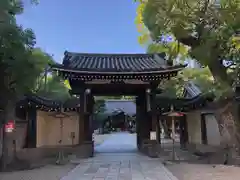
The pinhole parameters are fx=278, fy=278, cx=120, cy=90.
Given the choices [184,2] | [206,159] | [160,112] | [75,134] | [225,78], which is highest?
[184,2]

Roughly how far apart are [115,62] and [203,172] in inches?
310

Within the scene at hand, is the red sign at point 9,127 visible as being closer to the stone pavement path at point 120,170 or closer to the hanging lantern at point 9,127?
the hanging lantern at point 9,127

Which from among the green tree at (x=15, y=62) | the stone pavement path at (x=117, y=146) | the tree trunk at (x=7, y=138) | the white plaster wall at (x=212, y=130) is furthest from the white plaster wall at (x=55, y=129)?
the white plaster wall at (x=212, y=130)

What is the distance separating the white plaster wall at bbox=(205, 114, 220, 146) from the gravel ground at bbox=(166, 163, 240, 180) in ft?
11.5

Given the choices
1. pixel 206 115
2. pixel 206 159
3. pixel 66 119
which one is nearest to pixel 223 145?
pixel 206 159

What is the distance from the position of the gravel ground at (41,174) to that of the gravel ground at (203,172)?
3525 millimetres

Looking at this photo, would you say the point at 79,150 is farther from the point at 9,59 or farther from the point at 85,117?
the point at 9,59

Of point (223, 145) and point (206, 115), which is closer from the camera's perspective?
point (223, 145)

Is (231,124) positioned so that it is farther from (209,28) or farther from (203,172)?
(209,28)

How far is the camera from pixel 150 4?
9.70 m

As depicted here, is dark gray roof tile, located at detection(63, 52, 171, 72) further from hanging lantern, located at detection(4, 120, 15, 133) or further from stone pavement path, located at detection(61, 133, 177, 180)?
stone pavement path, located at detection(61, 133, 177, 180)

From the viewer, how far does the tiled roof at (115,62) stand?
1227cm

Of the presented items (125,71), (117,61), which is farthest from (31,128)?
(117,61)

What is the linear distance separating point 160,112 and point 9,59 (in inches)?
299
